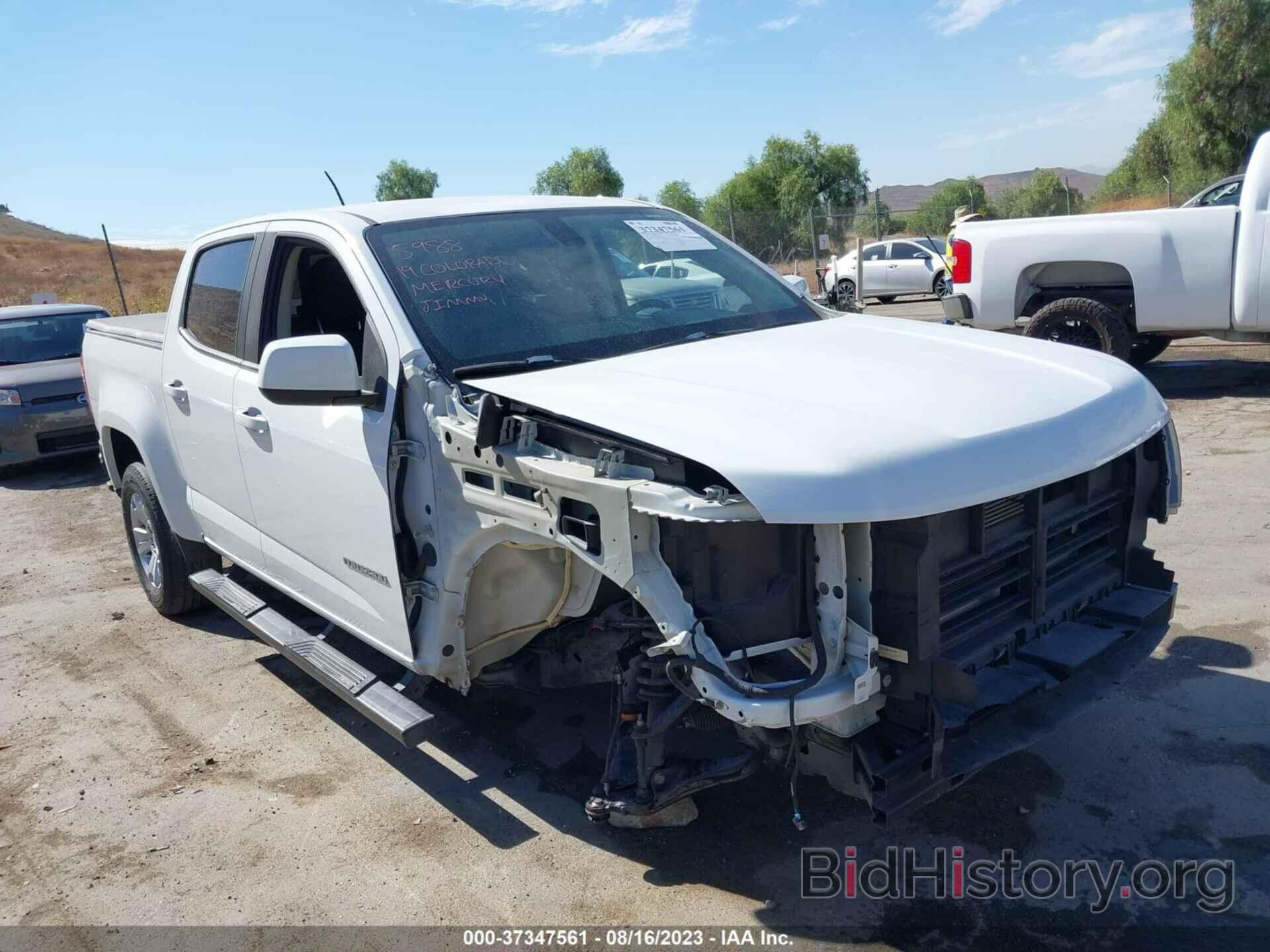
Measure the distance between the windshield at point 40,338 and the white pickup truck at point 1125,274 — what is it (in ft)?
31.2

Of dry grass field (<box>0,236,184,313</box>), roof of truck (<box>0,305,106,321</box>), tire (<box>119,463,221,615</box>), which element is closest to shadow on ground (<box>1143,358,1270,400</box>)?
tire (<box>119,463,221,615</box>)

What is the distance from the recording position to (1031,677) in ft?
9.50

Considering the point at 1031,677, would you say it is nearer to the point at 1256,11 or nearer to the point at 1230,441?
the point at 1230,441

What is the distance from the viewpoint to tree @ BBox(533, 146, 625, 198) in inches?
2218

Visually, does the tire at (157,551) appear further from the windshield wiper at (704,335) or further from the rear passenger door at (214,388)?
the windshield wiper at (704,335)

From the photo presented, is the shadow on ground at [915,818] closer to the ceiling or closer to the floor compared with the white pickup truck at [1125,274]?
closer to the floor

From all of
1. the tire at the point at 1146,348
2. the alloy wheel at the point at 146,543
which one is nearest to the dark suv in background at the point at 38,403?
the alloy wheel at the point at 146,543

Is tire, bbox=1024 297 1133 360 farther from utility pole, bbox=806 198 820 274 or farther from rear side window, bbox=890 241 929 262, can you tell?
utility pole, bbox=806 198 820 274

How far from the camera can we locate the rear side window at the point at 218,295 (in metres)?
4.46

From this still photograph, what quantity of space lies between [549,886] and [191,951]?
3.52 ft

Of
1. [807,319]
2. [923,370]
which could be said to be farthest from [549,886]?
[807,319]

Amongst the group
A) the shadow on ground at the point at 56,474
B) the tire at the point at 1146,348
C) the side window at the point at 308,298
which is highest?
the side window at the point at 308,298

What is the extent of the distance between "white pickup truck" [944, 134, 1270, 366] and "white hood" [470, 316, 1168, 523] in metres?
6.34

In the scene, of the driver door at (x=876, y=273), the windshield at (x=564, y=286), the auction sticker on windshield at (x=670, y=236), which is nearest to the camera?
the windshield at (x=564, y=286)
